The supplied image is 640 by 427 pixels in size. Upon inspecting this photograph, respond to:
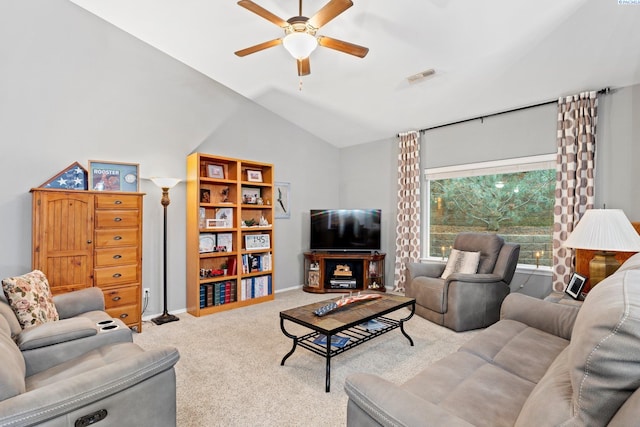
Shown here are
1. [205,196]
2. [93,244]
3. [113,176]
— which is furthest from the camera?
[205,196]

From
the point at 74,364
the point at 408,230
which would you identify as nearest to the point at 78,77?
the point at 74,364

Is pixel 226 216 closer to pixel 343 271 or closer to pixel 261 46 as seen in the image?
pixel 343 271

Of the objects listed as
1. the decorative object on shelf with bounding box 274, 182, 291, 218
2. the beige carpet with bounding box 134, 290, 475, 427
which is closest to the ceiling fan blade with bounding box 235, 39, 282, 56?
the decorative object on shelf with bounding box 274, 182, 291, 218

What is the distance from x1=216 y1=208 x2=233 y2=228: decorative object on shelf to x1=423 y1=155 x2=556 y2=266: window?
9.58 ft

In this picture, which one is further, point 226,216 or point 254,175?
point 254,175

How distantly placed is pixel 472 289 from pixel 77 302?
3605 millimetres

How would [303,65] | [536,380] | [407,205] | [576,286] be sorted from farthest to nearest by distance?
[407,205]
[303,65]
[576,286]
[536,380]

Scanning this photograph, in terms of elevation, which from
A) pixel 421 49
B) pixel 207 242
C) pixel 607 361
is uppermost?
pixel 421 49

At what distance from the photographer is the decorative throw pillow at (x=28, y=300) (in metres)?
2.05

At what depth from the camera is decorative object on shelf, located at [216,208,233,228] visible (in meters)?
4.38

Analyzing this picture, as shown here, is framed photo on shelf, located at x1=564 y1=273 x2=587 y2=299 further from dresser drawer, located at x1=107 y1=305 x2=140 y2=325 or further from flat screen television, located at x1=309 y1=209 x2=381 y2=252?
dresser drawer, located at x1=107 y1=305 x2=140 y2=325

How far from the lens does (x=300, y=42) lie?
8.22 feet

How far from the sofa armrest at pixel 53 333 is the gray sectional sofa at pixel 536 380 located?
1671 millimetres

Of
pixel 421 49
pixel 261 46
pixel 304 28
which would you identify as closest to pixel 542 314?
pixel 421 49
